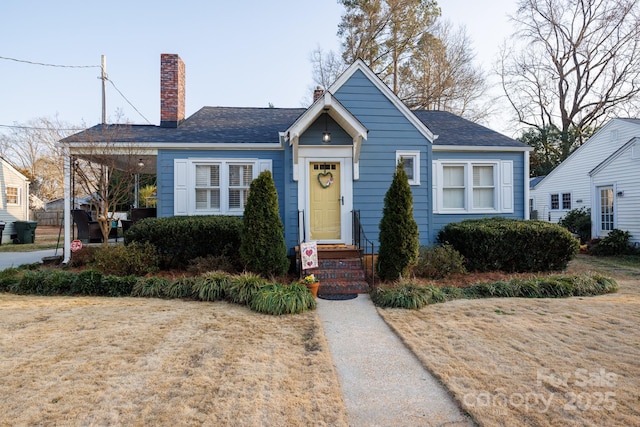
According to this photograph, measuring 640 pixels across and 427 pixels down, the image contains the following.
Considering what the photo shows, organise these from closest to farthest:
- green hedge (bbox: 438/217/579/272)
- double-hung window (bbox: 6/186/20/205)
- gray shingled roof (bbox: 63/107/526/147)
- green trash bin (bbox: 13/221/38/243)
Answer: green hedge (bbox: 438/217/579/272) < gray shingled roof (bbox: 63/107/526/147) < green trash bin (bbox: 13/221/38/243) < double-hung window (bbox: 6/186/20/205)

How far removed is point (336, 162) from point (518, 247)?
15.8 feet

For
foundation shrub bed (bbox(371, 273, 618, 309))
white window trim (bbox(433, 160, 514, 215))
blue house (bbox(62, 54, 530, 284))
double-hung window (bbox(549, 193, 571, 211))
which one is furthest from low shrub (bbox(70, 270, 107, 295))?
double-hung window (bbox(549, 193, 571, 211))

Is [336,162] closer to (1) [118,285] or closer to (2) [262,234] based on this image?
(2) [262,234]

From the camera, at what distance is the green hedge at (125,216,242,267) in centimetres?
794

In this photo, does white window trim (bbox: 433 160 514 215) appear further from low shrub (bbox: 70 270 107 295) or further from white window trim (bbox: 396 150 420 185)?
low shrub (bbox: 70 270 107 295)

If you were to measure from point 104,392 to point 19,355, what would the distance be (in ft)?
5.21

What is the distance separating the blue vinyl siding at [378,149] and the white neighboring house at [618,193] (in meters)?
9.13

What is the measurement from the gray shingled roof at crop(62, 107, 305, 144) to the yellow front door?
173cm

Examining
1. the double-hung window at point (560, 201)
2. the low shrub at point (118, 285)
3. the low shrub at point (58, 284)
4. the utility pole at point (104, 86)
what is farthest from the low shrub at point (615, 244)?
the utility pole at point (104, 86)

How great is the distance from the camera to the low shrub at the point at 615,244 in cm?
1237

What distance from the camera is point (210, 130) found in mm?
10141

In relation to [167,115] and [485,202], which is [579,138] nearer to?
[485,202]

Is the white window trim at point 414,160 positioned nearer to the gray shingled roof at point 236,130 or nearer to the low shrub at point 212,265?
the gray shingled roof at point 236,130

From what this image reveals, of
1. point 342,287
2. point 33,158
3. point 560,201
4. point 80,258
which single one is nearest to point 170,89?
point 80,258
